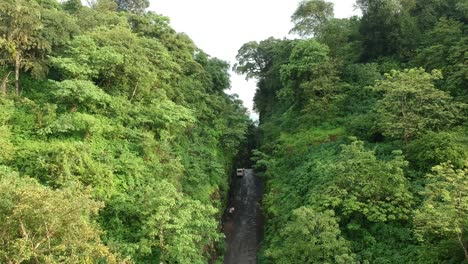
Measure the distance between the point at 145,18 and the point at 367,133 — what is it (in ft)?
74.2

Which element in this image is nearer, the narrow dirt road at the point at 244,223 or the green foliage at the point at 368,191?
the green foliage at the point at 368,191

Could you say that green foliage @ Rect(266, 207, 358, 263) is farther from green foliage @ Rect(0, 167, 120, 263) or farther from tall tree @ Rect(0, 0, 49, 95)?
tall tree @ Rect(0, 0, 49, 95)

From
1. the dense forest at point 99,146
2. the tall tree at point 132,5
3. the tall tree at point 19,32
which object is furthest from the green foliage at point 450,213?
the tall tree at point 132,5

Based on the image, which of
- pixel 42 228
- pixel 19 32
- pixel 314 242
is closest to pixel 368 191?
pixel 314 242

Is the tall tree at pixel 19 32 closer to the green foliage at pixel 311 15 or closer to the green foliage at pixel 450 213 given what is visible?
the green foliage at pixel 450 213

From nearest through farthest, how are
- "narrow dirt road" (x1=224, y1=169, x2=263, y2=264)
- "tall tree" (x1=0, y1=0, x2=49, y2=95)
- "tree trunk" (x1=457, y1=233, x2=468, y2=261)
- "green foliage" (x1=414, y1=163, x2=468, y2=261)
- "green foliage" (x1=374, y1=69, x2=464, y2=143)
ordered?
"green foliage" (x1=414, y1=163, x2=468, y2=261)
"tree trunk" (x1=457, y1=233, x2=468, y2=261)
"tall tree" (x1=0, y1=0, x2=49, y2=95)
"green foliage" (x1=374, y1=69, x2=464, y2=143)
"narrow dirt road" (x1=224, y1=169, x2=263, y2=264)

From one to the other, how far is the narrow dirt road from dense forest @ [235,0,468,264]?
243 centimetres

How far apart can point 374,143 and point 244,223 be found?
43.0ft

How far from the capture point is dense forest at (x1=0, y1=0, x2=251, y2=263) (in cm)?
1259

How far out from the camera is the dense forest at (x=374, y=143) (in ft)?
58.2

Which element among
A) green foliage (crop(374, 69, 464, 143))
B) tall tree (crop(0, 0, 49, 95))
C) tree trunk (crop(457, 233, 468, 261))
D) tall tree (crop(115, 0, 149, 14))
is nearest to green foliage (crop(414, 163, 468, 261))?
tree trunk (crop(457, 233, 468, 261))

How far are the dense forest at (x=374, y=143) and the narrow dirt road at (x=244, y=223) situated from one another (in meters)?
2.43

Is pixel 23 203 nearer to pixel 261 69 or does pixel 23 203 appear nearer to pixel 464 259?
Result: pixel 464 259

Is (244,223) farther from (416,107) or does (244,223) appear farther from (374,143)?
(416,107)
